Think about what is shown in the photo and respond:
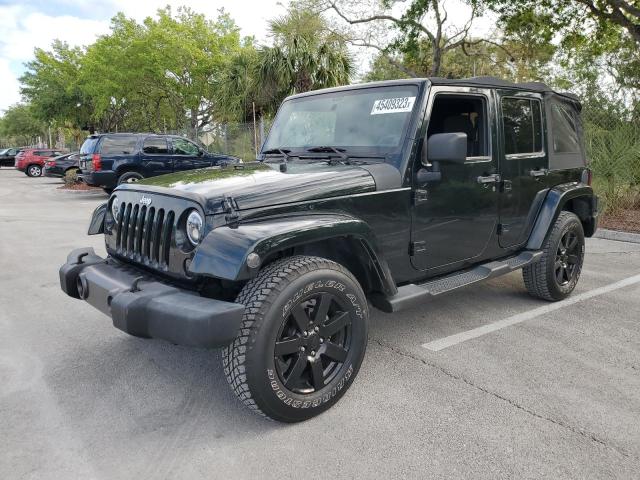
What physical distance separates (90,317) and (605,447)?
3.84 metres

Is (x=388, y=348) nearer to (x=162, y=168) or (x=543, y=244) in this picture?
(x=543, y=244)

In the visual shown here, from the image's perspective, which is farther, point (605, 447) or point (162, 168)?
point (162, 168)

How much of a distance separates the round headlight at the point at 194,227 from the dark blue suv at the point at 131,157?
11.2 meters

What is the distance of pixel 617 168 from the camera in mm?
9289

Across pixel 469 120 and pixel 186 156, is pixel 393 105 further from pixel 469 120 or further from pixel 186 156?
pixel 186 156

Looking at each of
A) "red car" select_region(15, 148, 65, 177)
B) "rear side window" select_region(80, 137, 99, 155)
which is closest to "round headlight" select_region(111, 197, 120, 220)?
"rear side window" select_region(80, 137, 99, 155)

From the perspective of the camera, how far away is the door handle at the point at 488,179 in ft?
12.3

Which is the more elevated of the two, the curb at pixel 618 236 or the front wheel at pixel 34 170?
the front wheel at pixel 34 170

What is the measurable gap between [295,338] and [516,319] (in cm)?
235

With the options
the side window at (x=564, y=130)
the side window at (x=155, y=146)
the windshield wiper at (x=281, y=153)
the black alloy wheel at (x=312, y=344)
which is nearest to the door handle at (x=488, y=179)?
the side window at (x=564, y=130)

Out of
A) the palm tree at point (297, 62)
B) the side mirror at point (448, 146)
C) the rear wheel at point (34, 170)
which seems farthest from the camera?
the rear wheel at point (34, 170)

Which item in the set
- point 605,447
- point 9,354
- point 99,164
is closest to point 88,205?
point 99,164

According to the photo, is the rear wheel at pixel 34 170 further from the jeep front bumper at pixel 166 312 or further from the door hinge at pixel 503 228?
the door hinge at pixel 503 228

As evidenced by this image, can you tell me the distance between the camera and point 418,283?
3.54 metres
